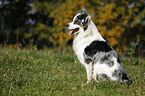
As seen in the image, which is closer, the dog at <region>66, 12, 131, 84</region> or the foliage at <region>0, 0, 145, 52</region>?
the dog at <region>66, 12, 131, 84</region>

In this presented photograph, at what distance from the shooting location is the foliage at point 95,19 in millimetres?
11250

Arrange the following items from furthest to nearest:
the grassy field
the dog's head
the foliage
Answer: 1. the foliage
2. the dog's head
3. the grassy field

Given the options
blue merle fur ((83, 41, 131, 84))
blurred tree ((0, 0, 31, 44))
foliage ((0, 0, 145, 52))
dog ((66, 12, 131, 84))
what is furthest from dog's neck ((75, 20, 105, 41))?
blurred tree ((0, 0, 31, 44))

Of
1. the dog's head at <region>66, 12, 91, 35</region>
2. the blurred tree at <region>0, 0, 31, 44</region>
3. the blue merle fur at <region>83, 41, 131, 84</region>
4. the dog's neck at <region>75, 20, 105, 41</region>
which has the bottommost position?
the blue merle fur at <region>83, 41, 131, 84</region>

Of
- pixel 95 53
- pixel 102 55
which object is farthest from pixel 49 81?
pixel 102 55

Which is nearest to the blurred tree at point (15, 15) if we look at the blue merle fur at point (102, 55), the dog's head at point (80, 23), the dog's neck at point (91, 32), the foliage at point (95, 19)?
the foliage at point (95, 19)

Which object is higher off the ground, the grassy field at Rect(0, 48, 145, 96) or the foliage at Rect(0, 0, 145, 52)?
the foliage at Rect(0, 0, 145, 52)

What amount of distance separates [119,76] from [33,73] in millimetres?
2474

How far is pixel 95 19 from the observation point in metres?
8.73

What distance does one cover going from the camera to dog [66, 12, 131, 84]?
4.10 metres

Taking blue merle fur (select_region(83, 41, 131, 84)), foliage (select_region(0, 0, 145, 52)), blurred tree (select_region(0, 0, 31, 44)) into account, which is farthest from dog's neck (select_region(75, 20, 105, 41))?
blurred tree (select_region(0, 0, 31, 44))

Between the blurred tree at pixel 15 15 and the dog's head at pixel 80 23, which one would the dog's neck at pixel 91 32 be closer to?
the dog's head at pixel 80 23

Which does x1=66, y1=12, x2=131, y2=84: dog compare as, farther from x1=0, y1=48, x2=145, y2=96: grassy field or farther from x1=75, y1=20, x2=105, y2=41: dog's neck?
Result: x1=0, y1=48, x2=145, y2=96: grassy field

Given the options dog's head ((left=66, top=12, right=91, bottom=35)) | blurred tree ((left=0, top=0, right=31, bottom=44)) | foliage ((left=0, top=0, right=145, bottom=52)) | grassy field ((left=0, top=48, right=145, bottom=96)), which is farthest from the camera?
blurred tree ((left=0, top=0, right=31, bottom=44))
